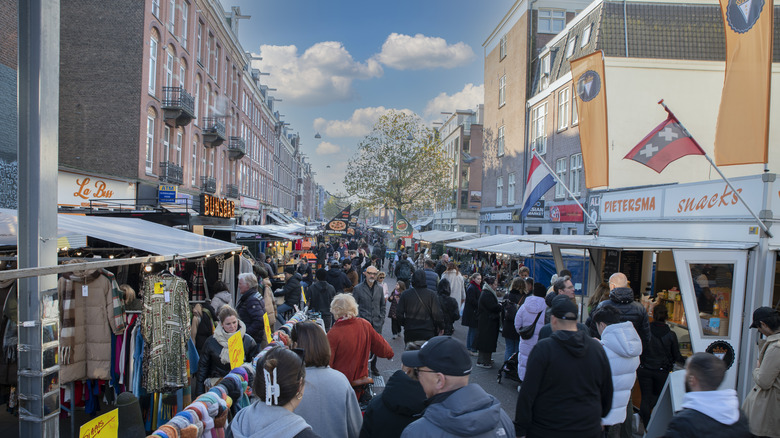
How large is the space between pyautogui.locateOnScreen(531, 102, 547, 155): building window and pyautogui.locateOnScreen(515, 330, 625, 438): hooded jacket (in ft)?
69.8

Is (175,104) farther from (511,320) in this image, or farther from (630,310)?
(630,310)

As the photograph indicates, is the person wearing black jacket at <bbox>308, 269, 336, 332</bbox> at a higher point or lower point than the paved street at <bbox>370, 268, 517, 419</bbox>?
higher

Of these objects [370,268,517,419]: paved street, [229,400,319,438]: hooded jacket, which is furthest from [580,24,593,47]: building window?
[229,400,319,438]: hooded jacket

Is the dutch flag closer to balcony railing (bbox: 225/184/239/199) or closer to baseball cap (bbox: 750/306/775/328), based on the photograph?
baseball cap (bbox: 750/306/775/328)

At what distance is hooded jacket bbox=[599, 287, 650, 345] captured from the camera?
5203mm

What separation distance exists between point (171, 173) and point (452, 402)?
21203 millimetres

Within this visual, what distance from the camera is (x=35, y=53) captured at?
3.18m

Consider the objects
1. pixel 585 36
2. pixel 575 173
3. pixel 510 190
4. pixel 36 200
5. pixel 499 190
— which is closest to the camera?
pixel 36 200

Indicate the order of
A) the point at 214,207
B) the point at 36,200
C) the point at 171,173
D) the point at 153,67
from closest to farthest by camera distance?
1. the point at 36,200
2. the point at 214,207
3. the point at 153,67
4. the point at 171,173

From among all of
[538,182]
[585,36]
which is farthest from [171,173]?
[585,36]

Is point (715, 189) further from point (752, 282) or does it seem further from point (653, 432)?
point (653, 432)

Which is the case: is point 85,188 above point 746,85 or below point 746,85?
below

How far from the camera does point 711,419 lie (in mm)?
2525

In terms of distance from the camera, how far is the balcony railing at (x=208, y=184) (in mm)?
26172
